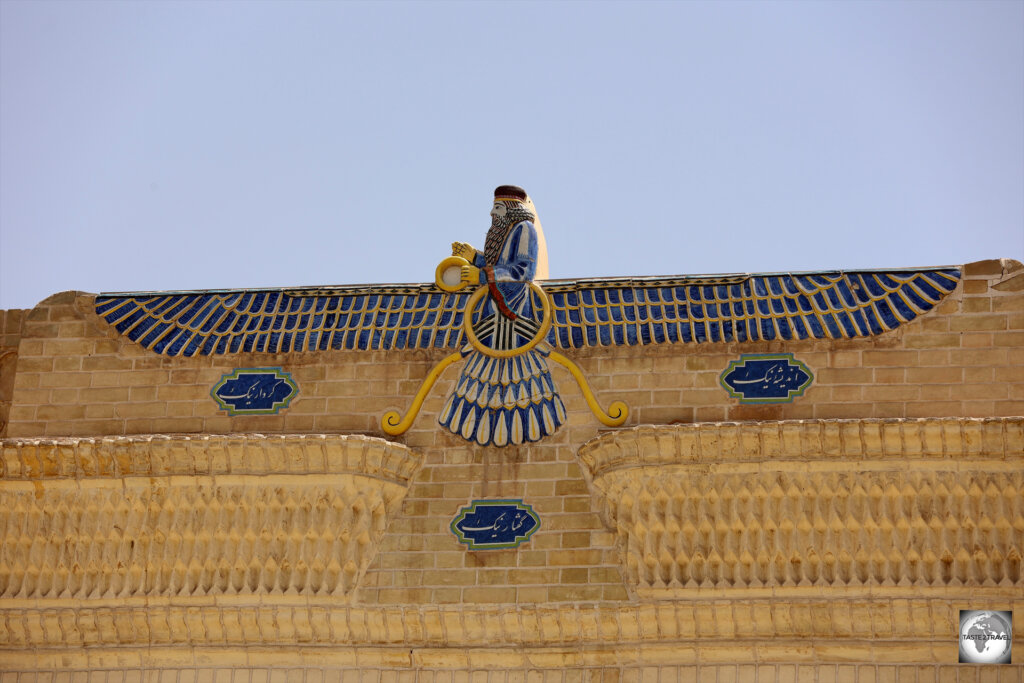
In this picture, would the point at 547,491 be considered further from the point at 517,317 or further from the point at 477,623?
the point at 517,317

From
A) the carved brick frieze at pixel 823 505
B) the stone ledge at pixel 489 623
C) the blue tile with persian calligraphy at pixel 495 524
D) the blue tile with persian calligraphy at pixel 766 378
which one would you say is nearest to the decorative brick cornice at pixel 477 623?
the stone ledge at pixel 489 623

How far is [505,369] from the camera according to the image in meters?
16.4

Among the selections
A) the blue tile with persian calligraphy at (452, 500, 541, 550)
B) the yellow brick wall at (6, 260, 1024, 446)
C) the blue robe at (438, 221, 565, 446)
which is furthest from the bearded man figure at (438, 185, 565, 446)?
the blue tile with persian calligraphy at (452, 500, 541, 550)

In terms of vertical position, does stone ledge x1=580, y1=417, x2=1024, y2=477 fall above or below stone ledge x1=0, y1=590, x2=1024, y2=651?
above

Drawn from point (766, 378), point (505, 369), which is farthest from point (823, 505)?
point (505, 369)

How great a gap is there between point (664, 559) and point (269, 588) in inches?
121

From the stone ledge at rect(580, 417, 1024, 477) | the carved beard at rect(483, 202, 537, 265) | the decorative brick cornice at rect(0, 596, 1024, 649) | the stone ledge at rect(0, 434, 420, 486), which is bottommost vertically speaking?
the decorative brick cornice at rect(0, 596, 1024, 649)

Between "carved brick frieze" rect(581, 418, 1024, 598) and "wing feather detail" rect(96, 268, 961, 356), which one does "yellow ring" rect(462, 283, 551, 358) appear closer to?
"wing feather detail" rect(96, 268, 961, 356)

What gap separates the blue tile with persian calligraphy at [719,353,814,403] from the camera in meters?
16.0

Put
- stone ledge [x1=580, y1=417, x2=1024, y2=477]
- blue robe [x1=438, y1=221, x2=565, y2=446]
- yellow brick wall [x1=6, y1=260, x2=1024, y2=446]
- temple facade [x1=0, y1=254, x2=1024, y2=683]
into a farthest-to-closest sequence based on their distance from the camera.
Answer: blue robe [x1=438, y1=221, x2=565, y2=446], yellow brick wall [x1=6, y1=260, x2=1024, y2=446], temple facade [x1=0, y1=254, x2=1024, y2=683], stone ledge [x1=580, y1=417, x2=1024, y2=477]

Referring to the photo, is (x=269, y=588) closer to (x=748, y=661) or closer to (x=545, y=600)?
(x=545, y=600)

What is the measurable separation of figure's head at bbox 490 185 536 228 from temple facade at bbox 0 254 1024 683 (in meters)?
0.63

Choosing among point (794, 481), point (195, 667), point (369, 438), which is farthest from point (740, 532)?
point (195, 667)

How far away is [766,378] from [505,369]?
2.08m
